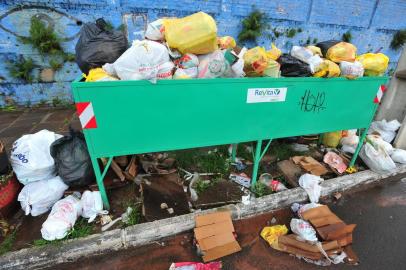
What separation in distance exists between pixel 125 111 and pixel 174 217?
1136 mm

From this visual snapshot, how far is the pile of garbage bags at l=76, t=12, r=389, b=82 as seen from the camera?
5.97 feet

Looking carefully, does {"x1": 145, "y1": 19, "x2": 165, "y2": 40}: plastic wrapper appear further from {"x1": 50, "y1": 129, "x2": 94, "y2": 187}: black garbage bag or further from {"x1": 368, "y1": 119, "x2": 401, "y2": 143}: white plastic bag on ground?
{"x1": 368, "y1": 119, "x2": 401, "y2": 143}: white plastic bag on ground

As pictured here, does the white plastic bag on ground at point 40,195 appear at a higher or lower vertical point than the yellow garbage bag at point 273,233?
higher

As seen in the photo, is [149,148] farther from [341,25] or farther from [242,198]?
[341,25]

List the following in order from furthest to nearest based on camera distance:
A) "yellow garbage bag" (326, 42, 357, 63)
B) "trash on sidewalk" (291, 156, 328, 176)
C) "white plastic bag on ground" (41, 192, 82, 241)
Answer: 1. "trash on sidewalk" (291, 156, 328, 176)
2. "yellow garbage bag" (326, 42, 357, 63)
3. "white plastic bag on ground" (41, 192, 82, 241)

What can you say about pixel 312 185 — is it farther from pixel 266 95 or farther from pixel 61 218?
pixel 61 218

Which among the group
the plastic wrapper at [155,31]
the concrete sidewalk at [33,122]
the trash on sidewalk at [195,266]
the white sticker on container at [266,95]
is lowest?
the concrete sidewalk at [33,122]

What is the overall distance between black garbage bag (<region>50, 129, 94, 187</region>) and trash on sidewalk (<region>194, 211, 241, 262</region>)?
1.25 m

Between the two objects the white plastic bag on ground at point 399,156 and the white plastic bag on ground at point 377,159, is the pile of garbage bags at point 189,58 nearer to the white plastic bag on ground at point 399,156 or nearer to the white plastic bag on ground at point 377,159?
the white plastic bag on ground at point 377,159

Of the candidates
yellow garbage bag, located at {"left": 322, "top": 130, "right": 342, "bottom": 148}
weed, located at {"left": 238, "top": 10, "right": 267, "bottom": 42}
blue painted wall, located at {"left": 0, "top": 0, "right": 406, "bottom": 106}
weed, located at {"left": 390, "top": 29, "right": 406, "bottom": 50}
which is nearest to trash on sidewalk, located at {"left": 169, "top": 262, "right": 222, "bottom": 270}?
yellow garbage bag, located at {"left": 322, "top": 130, "right": 342, "bottom": 148}

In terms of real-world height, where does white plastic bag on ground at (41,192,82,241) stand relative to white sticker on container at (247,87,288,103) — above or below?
below

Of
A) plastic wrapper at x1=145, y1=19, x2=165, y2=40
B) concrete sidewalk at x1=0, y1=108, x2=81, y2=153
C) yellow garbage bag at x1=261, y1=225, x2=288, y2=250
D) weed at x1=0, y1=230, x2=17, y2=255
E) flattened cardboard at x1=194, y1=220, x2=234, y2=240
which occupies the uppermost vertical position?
plastic wrapper at x1=145, y1=19, x2=165, y2=40

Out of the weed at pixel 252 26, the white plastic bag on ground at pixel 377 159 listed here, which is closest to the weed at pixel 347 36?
the weed at pixel 252 26

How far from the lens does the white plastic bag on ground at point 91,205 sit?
227cm
